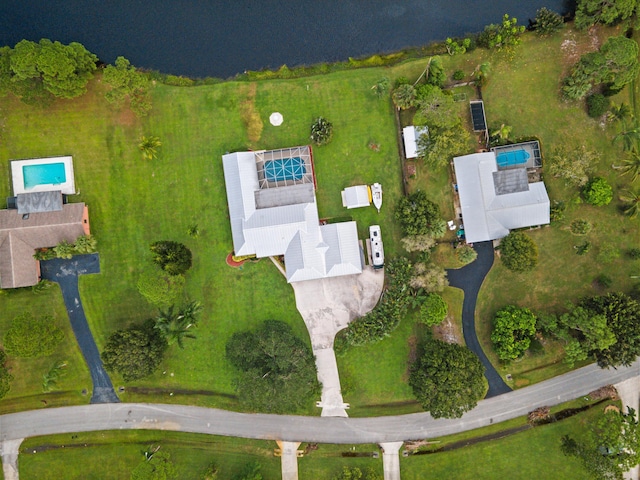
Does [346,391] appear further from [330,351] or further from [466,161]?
[466,161]

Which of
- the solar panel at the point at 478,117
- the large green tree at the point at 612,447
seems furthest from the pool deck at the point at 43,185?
the large green tree at the point at 612,447

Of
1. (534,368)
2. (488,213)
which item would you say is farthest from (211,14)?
(534,368)

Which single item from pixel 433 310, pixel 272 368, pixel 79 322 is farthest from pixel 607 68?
pixel 79 322

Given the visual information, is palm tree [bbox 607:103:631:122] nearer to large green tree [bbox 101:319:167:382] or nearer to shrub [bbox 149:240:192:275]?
shrub [bbox 149:240:192:275]

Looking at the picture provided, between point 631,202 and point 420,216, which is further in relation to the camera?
point 631,202

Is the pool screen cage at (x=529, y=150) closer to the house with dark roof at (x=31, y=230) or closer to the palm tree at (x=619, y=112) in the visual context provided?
the palm tree at (x=619, y=112)

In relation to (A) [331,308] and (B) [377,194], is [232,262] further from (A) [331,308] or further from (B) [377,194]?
(B) [377,194]

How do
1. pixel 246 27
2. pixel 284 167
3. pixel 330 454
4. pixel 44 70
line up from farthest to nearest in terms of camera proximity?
pixel 246 27, pixel 330 454, pixel 284 167, pixel 44 70
